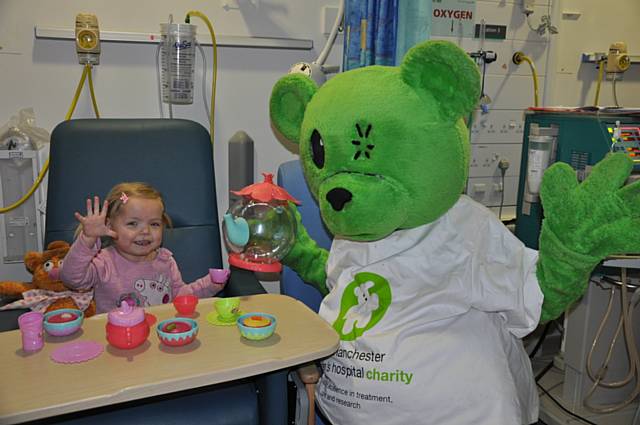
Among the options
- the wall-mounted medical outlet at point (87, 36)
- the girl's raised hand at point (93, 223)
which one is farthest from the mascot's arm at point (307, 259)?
the wall-mounted medical outlet at point (87, 36)

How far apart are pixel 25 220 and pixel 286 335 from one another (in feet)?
4.27

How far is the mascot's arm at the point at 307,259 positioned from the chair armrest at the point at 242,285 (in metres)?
0.12

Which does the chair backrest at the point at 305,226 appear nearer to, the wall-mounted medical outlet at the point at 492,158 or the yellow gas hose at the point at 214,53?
the yellow gas hose at the point at 214,53

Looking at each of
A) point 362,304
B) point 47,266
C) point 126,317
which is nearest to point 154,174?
point 47,266

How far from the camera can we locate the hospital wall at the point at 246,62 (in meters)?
1.96

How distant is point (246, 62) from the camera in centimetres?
223

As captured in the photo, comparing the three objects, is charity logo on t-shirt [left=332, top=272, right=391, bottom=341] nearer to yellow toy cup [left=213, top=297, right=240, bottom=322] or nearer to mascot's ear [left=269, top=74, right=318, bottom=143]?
yellow toy cup [left=213, top=297, right=240, bottom=322]

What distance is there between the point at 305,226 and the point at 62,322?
763 millimetres

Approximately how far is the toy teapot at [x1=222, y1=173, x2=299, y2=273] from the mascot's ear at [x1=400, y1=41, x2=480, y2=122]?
0.43 meters

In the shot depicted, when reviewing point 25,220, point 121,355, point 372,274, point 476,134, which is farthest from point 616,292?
point 25,220

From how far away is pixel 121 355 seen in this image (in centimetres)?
113

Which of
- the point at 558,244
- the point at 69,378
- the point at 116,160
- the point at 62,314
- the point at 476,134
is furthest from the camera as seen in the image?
the point at 476,134

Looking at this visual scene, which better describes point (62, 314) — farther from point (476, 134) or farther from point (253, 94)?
point (476, 134)

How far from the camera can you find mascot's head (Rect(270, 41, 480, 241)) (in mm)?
1133
